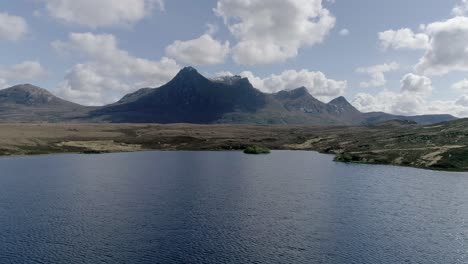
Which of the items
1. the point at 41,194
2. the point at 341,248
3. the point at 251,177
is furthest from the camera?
the point at 251,177

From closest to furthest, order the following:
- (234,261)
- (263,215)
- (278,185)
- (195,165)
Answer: (234,261), (263,215), (278,185), (195,165)

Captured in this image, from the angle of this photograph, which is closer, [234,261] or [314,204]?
[234,261]

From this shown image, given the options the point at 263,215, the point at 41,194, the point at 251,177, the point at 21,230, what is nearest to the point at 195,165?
the point at 251,177

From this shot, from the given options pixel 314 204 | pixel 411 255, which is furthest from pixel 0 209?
pixel 411 255

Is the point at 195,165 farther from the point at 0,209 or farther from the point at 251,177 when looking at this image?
the point at 0,209

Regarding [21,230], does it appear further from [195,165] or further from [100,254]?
[195,165]

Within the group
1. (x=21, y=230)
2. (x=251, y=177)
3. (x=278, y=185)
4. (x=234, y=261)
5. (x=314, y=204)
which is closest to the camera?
(x=234, y=261)
